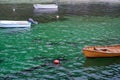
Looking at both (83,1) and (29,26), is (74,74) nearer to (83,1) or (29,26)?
(29,26)

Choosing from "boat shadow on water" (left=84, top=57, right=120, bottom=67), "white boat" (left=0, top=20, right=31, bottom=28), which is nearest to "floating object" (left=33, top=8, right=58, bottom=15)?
"white boat" (left=0, top=20, right=31, bottom=28)

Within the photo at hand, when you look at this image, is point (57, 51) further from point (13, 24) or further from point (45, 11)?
point (45, 11)

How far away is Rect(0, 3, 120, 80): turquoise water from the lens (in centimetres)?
3016

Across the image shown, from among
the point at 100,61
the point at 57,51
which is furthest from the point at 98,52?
the point at 57,51

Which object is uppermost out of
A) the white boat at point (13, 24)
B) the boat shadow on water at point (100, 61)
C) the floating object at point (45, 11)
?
the floating object at point (45, 11)

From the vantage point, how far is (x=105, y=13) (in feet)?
246

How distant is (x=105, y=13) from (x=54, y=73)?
4759 cm

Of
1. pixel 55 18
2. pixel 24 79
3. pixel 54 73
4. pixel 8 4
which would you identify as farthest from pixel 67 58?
pixel 8 4

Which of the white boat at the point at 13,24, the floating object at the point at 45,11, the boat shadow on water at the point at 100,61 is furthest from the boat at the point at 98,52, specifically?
the floating object at the point at 45,11

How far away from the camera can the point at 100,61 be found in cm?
3447

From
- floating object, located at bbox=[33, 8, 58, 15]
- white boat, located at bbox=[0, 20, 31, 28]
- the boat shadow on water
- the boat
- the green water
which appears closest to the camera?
the green water

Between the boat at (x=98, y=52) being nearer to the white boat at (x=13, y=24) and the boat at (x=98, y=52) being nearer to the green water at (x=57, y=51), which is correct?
the green water at (x=57, y=51)

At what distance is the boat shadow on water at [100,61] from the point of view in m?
33.4

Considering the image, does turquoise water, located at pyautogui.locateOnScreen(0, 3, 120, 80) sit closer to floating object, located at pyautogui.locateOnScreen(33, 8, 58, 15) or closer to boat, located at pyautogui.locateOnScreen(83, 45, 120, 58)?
boat, located at pyautogui.locateOnScreen(83, 45, 120, 58)
